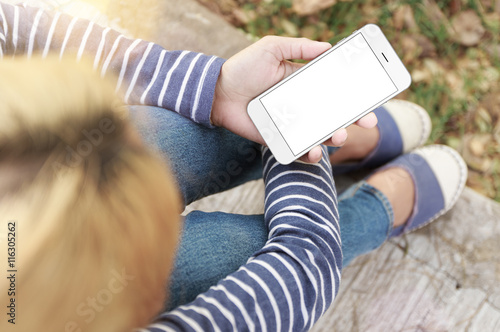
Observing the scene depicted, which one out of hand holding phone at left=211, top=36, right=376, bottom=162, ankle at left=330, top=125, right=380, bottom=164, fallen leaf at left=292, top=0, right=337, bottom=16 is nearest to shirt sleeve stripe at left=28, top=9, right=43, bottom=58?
hand holding phone at left=211, top=36, right=376, bottom=162

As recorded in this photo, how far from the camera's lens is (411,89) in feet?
3.93

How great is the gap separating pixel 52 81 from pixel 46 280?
228mm

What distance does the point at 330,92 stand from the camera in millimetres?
734

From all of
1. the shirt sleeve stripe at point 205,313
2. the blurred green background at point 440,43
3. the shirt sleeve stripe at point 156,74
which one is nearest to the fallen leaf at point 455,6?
the blurred green background at point 440,43

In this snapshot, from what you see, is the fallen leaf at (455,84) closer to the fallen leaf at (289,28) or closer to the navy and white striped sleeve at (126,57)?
the fallen leaf at (289,28)

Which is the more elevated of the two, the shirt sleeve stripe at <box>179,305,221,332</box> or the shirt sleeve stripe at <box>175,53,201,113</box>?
the shirt sleeve stripe at <box>175,53,201,113</box>

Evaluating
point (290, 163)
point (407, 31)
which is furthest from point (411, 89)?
point (290, 163)

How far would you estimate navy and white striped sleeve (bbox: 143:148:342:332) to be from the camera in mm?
542

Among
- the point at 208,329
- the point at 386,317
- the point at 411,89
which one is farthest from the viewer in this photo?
the point at 411,89

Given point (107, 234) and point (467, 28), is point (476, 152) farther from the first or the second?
point (107, 234)

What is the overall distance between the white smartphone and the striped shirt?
55 mm

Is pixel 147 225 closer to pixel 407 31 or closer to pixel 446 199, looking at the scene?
pixel 446 199

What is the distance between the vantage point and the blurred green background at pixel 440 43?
3.73ft

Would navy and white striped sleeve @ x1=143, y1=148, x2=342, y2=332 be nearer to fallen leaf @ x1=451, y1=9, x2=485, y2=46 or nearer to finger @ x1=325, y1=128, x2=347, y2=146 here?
finger @ x1=325, y1=128, x2=347, y2=146
